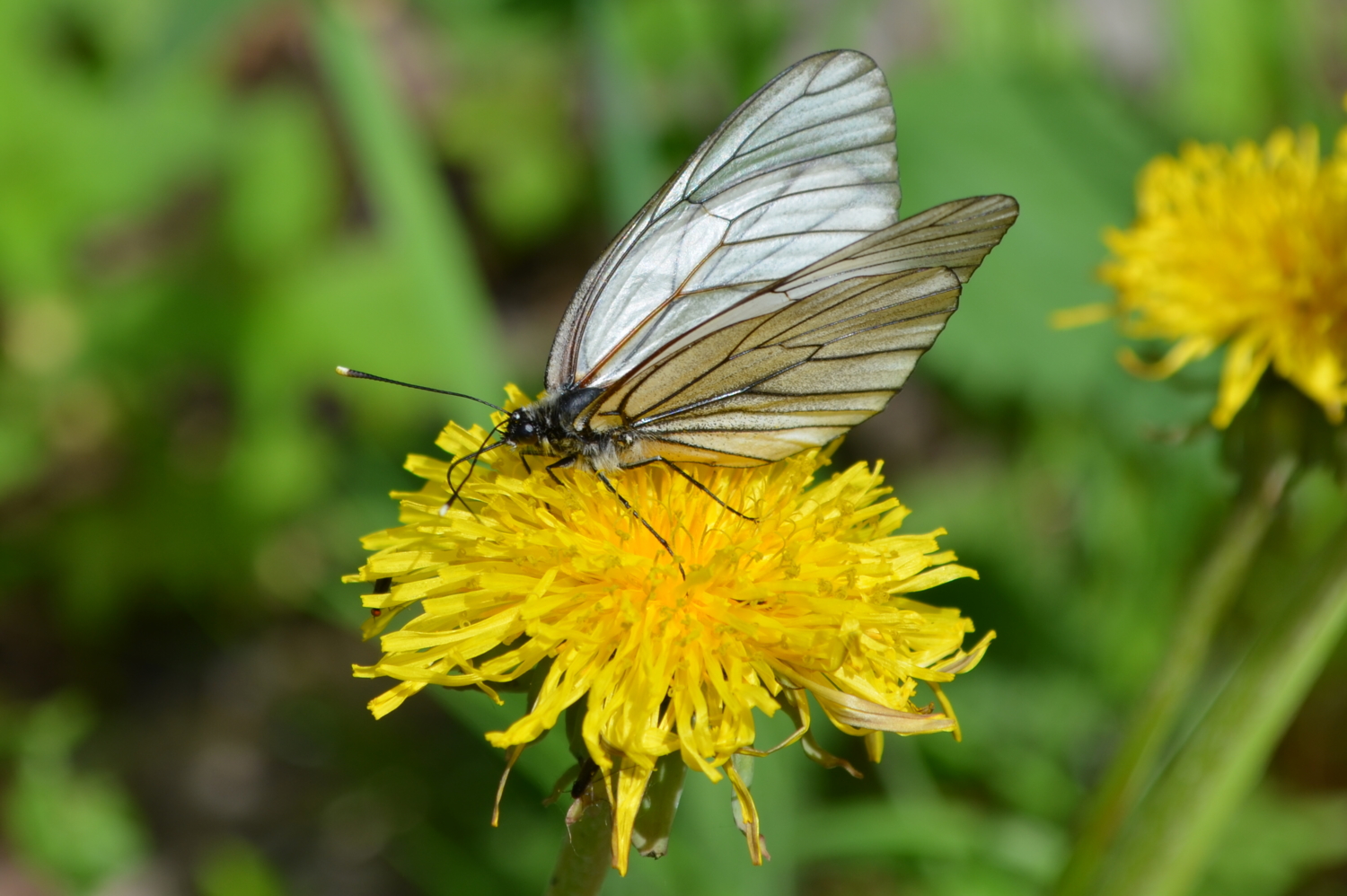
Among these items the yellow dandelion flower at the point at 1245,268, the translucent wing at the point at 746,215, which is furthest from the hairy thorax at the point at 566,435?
the yellow dandelion flower at the point at 1245,268

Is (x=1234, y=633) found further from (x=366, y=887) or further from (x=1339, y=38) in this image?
(x=1339, y=38)

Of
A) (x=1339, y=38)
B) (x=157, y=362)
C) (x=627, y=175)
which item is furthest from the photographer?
(x=1339, y=38)

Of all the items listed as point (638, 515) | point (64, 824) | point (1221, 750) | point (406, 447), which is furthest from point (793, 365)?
point (406, 447)

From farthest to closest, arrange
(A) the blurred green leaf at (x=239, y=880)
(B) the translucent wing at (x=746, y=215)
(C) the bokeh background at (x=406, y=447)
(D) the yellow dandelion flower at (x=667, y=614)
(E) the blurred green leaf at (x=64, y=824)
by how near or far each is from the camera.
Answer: (C) the bokeh background at (x=406, y=447) → (A) the blurred green leaf at (x=239, y=880) → (E) the blurred green leaf at (x=64, y=824) → (B) the translucent wing at (x=746, y=215) → (D) the yellow dandelion flower at (x=667, y=614)

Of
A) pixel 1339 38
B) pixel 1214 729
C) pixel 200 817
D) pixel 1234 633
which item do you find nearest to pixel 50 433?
pixel 200 817

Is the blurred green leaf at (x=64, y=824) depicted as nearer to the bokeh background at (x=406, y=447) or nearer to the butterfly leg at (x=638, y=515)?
the bokeh background at (x=406, y=447)
